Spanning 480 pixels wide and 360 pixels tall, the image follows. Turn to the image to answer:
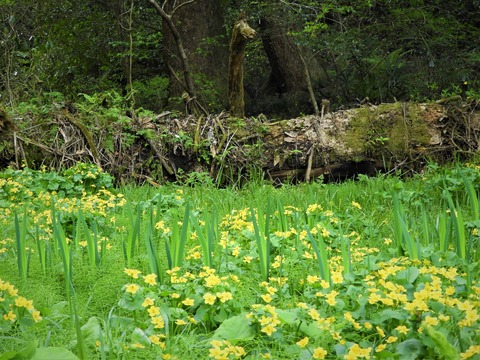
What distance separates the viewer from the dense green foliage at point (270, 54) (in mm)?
9812

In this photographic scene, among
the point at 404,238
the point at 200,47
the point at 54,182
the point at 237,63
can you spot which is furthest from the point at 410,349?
the point at 200,47

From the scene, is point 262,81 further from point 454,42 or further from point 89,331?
point 89,331

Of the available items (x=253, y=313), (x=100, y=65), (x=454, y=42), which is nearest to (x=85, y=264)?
(x=253, y=313)

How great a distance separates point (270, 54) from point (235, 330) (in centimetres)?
1036

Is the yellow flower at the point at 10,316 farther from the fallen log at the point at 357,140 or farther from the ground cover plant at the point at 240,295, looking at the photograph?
the fallen log at the point at 357,140

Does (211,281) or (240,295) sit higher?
(211,281)

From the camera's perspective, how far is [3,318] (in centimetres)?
197

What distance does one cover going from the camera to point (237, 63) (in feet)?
25.1

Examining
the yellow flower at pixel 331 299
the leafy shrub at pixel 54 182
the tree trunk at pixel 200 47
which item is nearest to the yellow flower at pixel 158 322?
the yellow flower at pixel 331 299

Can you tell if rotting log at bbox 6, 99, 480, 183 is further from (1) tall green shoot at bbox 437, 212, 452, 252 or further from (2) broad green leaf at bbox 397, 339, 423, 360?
(2) broad green leaf at bbox 397, 339, 423, 360

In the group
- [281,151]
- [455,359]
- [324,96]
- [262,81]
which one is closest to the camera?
[455,359]

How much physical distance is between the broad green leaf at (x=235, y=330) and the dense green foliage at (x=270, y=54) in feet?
23.9

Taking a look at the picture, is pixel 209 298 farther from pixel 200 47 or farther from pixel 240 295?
pixel 200 47

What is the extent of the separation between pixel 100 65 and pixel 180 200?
9.17 m
